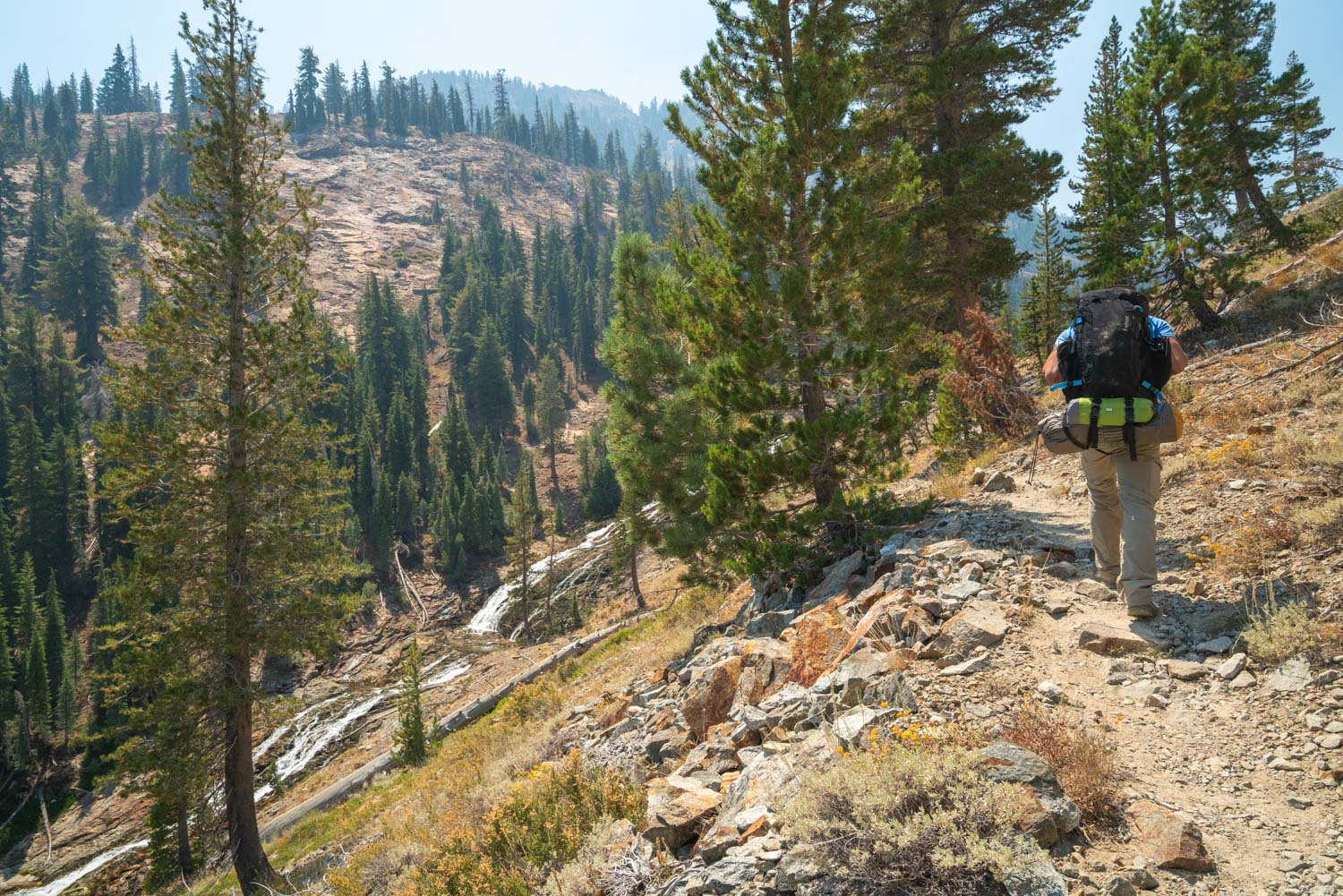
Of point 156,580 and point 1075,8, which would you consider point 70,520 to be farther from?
point 1075,8

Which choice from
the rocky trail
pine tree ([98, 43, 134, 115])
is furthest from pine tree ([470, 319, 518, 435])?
pine tree ([98, 43, 134, 115])

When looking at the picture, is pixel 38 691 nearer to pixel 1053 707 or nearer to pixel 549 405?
pixel 549 405

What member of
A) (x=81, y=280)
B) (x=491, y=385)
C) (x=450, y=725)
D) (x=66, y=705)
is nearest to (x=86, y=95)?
(x=81, y=280)

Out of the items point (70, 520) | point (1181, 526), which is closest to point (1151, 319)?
point (1181, 526)

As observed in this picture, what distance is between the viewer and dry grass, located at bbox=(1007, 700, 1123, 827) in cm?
334

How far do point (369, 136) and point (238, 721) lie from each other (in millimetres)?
187633

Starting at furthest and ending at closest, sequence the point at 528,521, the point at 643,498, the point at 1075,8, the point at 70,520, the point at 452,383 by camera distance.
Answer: the point at 452,383, the point at 70,520, the point at 528,521, the point at 643,498, the point at 1075,8

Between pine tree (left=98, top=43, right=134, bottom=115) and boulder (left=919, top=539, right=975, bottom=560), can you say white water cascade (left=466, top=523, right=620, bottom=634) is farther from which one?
pine tree (left=98, top=43, right=134, bottom=115)

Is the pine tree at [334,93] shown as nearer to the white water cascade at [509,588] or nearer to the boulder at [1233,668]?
the white water cascade at [509,588]

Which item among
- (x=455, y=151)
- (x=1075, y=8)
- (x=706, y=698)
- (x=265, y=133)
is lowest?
(x=706, y=698)

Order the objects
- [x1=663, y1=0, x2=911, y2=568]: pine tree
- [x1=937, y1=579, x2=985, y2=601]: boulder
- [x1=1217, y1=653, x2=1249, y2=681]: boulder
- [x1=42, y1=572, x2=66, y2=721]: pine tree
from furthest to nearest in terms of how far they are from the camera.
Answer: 1. [x1=42, y1=572, x2=66, y2=721]: pine tree
2. [x1=663, y1=0, x2=911, y2=568]: pine tree
3. [x1=937, y1=579, x2=985, y2=601]: boulder
4. [x1=1217, y1=653, x2=1249, y2=681]: boulder

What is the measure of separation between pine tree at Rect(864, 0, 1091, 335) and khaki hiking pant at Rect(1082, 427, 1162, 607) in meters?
9.64

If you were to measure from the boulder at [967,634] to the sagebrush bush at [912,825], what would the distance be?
1746mm

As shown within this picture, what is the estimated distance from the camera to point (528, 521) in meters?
40.3
